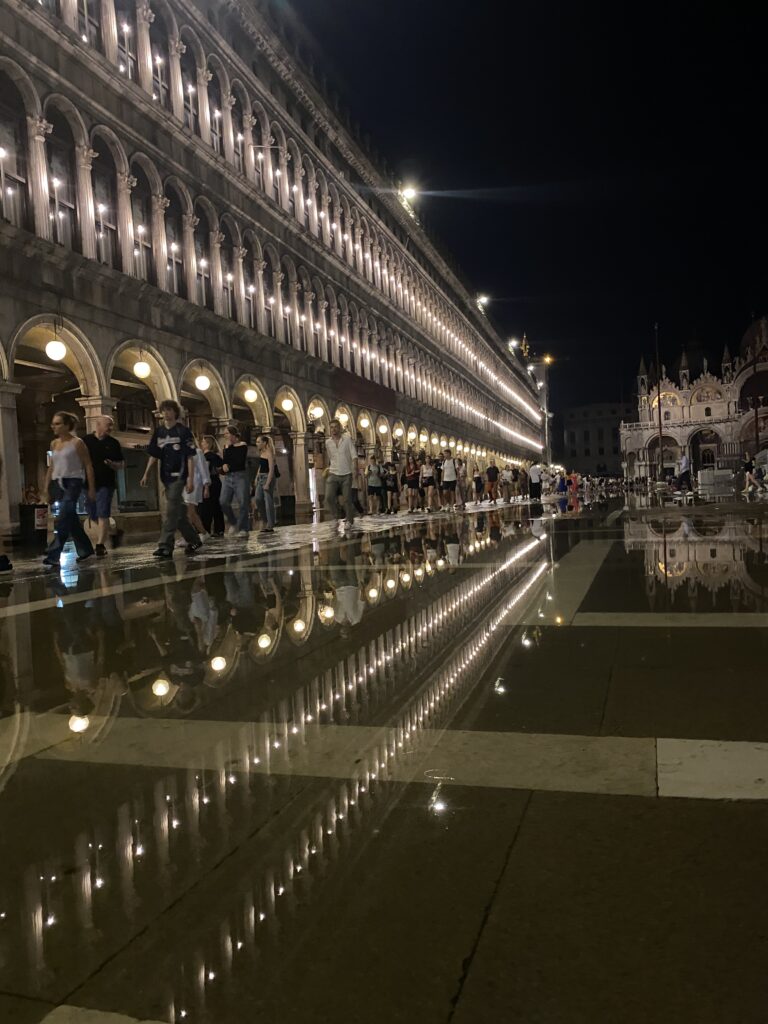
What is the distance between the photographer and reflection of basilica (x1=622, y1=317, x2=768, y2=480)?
125 meters

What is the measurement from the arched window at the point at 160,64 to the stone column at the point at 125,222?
3.76 meters

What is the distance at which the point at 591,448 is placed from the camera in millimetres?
170625

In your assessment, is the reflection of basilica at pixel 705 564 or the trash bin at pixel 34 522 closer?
the reflection of basilica at pixel 705 564

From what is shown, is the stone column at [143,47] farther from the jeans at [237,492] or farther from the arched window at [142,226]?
the jeans at [237,492]

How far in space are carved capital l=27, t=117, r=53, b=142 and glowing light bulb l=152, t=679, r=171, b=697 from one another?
17.4m

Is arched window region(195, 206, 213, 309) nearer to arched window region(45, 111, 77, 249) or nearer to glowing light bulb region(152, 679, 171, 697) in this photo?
arched window region(45, 111, 77, 249)

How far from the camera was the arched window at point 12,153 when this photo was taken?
662 inches

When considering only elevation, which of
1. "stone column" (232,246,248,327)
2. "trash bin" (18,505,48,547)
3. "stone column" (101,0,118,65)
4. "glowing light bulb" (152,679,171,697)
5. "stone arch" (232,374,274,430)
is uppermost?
"stone column" (101,0,118,65)

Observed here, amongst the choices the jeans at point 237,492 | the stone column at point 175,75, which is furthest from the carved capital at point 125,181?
the jeans at point 237,492

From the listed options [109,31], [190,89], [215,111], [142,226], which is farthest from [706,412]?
[109,31]

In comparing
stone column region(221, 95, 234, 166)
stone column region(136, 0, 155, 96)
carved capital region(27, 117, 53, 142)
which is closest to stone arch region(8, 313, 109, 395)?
carved capital region(27, 117, 53, 142)

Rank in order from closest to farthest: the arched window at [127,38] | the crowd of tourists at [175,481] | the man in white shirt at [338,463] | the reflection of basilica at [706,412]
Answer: the crowd of tourists at [175,481] < the man in white shirt at [338,463] < the arched window at [127,38] < the reflection of basilica at [706,412]

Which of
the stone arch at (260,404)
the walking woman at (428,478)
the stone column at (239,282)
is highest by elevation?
the stone column at (239,282)

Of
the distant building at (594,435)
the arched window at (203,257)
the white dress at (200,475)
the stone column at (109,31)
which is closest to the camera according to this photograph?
the white dress at (200,475)
